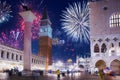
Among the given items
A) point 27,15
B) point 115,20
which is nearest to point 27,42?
point 27,15

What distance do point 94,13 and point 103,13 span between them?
217 centimetres

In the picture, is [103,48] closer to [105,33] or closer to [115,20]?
[105,33]

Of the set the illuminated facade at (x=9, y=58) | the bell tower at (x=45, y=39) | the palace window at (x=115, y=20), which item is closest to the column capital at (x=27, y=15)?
the palace window at (x=115, y=20)

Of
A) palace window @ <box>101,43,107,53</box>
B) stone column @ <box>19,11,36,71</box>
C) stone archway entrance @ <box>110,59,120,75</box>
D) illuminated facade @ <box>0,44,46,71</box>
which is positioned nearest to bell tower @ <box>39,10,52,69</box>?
illuminated facade @ <box>0,44,46,71</box>

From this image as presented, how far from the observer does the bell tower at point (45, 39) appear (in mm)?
102750

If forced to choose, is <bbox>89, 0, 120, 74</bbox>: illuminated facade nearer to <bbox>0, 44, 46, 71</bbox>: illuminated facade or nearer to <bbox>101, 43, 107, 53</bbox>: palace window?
<bbox>101, 43, 107, 53</bbox>: palace window

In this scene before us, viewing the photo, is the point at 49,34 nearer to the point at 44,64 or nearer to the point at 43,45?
the point at 43,45

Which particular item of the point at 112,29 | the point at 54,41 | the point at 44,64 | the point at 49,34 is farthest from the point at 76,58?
the point at 112,29

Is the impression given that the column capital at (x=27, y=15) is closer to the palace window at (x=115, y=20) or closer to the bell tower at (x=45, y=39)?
the palace window at (x=115, y=20)

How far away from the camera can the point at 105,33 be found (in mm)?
52344

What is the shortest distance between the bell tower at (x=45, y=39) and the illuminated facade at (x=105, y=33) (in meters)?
50.9

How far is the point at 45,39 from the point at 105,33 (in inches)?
2258

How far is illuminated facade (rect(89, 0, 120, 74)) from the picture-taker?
50.8m

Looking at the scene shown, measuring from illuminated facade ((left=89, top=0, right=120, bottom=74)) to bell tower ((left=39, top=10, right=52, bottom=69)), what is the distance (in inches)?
2004
